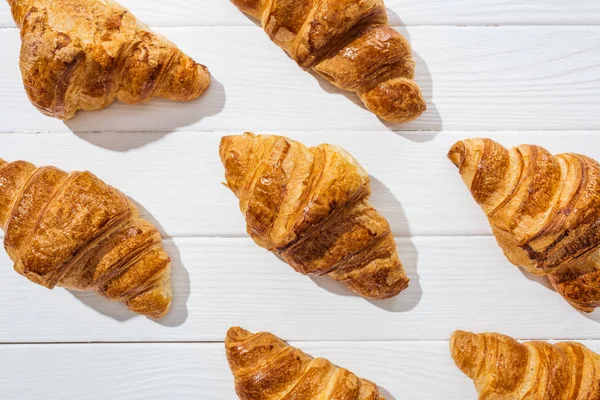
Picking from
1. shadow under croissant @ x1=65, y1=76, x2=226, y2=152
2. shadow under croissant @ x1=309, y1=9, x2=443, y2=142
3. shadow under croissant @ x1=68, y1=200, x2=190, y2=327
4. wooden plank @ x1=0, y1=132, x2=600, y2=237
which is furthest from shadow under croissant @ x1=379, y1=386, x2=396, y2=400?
shadow under croissant @ x1=65, y1=76, x2=226, y2=152

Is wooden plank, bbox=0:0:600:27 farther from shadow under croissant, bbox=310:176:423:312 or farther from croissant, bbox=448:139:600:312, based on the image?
shadow under croissant, bbox=310:176:423:312

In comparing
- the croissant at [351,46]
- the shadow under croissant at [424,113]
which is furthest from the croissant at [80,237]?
the shadow under croissant at [424,113]

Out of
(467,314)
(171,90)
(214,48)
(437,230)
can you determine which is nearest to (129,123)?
(171,90)

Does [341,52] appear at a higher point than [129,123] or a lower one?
higher

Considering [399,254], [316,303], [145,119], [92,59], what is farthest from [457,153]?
[92,59]

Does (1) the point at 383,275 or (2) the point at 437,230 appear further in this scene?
(2) the point at 437,230

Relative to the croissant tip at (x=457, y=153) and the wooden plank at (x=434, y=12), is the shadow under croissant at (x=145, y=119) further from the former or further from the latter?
the croissant tip at (x=457, y=153)

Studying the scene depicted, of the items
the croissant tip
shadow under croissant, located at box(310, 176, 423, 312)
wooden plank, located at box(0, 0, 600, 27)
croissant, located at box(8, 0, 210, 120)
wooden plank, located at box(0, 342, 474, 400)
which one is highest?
wooden plank, located at box(0, 0, 600, 27)

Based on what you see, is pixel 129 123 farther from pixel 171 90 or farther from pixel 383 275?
pixel 383 275
